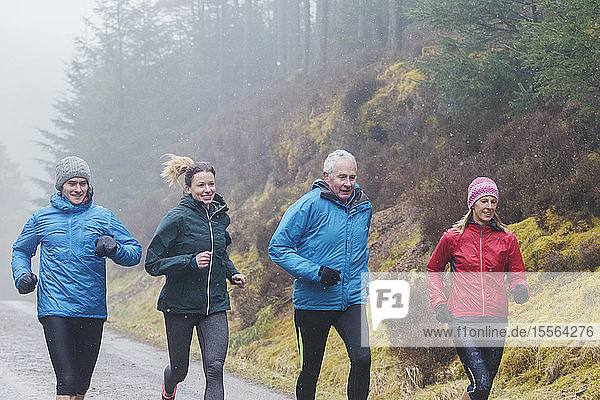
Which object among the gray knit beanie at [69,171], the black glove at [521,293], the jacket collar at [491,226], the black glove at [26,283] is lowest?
the black glove at [521,293]

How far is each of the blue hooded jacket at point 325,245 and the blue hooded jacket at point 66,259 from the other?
1372 millimetres

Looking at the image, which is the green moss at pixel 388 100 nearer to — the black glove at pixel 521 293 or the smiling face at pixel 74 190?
the black glove at pixel 521 293

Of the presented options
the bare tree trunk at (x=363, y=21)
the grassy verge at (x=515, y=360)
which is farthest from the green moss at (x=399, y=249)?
the bare tree trunk at (x=363, y=21)

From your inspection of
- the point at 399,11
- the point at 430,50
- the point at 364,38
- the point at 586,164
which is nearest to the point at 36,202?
the point at 364,38

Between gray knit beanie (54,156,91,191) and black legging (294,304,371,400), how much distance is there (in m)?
2.10

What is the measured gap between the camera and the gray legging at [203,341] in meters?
5.44

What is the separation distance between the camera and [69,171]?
539cm

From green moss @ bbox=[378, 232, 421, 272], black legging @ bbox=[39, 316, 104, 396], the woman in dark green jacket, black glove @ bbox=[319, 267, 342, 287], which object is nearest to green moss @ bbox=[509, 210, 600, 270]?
green moss @ bbox=[378, 232, 421, 272]

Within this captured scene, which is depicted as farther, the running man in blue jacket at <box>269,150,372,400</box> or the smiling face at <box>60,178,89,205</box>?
the smiling face at <box>60,178,89,205</box>

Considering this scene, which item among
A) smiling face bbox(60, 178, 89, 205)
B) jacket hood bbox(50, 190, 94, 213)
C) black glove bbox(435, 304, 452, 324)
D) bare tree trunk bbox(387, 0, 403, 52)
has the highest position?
bare tree trunk bbox(387, 0, 403, 52)

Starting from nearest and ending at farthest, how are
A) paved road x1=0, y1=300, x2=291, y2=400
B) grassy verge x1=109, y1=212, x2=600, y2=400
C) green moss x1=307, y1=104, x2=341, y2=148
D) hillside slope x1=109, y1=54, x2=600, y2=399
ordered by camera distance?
grassy verge x1=109, y1=212, x2=600, y2=400 → hillside slope x1=109, y1=54, x2=600, y2=399 → paved road x1=0, y1=300, x2=291, y2=400 → green moss x1=307, y1=104, x2=341, y2=148

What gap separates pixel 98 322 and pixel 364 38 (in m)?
21.5

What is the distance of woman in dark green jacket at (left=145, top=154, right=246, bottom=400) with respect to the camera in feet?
Result: 17.9

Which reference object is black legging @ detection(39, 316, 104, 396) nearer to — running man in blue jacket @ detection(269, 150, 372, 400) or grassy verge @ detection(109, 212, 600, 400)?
running man in blue jacket @ detection(269, 150, 372, 400)
